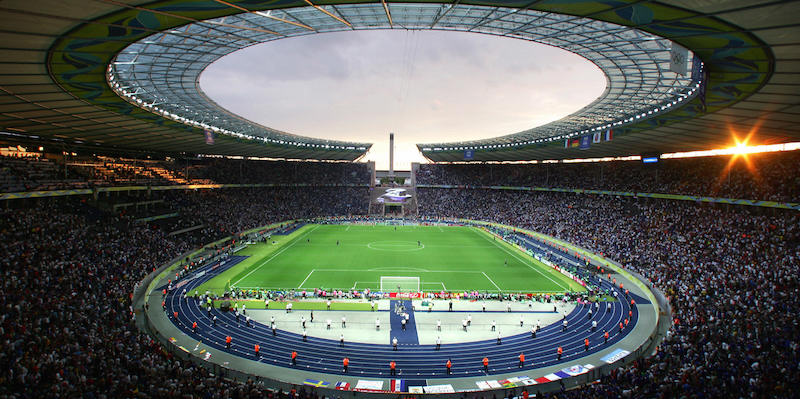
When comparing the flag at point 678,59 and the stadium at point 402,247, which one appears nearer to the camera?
the stadium at point 402,247

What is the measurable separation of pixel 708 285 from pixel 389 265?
24.3 metres

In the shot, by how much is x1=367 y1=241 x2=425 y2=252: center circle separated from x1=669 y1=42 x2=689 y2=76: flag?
33.5m

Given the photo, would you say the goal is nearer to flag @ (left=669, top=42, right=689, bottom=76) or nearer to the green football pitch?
the green football pitch

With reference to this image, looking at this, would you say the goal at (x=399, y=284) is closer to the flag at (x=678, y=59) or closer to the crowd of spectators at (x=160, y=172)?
the flag at (x=678, y=59)

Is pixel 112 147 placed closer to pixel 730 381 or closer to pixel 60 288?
pixel 60 288

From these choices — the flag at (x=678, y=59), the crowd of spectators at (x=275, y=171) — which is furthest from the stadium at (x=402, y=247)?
the crowd of spectators at (x=275, y=171)

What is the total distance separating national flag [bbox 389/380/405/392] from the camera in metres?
16.8

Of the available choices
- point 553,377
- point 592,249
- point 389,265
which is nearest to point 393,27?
point 553,377

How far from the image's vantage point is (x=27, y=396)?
11727mm

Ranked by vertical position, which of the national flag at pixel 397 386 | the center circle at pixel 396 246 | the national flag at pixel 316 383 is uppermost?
the center circle at pixel 396 246

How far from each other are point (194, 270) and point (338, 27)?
26.3 meters

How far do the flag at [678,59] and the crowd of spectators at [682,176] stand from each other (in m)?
23.1

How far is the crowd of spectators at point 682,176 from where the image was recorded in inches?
1291

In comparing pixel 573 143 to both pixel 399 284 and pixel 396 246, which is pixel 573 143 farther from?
pixel 399 284
